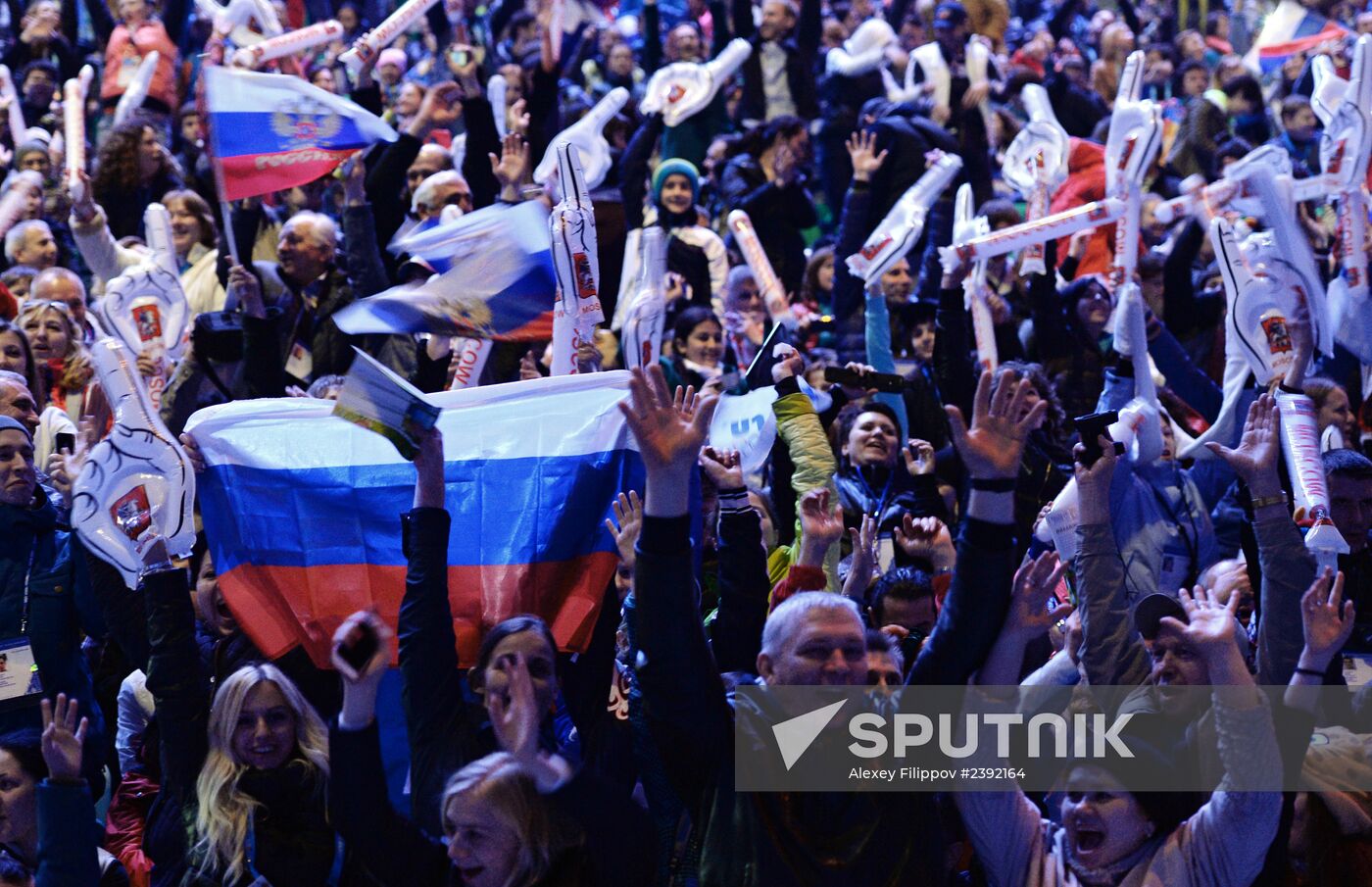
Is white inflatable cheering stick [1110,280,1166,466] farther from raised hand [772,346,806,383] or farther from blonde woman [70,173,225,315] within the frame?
blonde woman [70,173,225,315]

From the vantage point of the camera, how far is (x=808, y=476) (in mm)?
6082

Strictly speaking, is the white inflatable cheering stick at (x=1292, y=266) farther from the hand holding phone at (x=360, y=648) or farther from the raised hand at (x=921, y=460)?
the hand holding phone at (x=360, y=648)

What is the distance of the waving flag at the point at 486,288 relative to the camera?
243 inches

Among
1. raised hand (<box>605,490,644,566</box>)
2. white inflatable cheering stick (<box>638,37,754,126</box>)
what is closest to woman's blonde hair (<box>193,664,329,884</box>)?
raised hand (<box>605,490,644,566</box>)

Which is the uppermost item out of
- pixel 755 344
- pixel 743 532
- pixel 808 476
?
pixel 743 532

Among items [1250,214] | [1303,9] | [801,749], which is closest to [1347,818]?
[801,749]

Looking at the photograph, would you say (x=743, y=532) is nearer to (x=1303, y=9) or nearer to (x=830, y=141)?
(x=830, y=141)

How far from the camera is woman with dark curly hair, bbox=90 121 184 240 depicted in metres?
10.2

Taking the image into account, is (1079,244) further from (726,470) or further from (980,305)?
(726,470)

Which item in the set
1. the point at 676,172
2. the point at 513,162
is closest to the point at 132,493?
the point at 513,162

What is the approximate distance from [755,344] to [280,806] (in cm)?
444

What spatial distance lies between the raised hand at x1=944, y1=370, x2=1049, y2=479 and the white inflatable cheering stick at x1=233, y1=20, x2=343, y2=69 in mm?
6801

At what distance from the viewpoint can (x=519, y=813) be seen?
3.96 metres

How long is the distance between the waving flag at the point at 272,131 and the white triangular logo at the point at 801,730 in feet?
14.8
